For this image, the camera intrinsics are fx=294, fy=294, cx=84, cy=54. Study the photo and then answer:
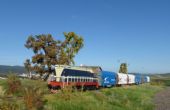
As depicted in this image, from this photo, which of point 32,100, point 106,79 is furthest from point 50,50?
point 32,100

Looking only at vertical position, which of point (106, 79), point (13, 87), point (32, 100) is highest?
point (106, 79)

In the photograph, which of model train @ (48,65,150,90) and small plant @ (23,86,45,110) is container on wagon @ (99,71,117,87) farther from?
small plant @ (23,86,45,110)

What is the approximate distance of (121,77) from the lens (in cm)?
6444

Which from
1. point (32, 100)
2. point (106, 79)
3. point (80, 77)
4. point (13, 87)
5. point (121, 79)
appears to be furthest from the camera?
point (121, 79)

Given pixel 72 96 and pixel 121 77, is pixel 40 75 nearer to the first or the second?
pixel 121 77

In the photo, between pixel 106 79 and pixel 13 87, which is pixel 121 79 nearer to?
pixel 106 79

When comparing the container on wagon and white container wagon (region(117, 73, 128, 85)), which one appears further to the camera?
white container wagon (region(117, 73, 128, 85))

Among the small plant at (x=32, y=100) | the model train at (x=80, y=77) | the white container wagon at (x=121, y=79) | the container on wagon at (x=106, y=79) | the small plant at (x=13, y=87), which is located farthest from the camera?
the white container wagon at (x=121, y=79)

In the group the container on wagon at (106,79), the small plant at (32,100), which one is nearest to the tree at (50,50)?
the container on wagon at (106,79)

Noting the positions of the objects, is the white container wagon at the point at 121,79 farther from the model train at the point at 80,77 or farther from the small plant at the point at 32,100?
the small plant at the point at 32,100

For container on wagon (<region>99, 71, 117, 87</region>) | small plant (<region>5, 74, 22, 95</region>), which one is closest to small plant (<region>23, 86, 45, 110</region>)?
small plant (<region>5, 74, 22, 95</region>)

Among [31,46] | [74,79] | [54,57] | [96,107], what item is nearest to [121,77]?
[54,57]

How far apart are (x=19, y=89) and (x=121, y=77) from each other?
39657 mm

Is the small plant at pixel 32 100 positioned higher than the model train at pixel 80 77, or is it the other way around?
the model train at pixel 80 77
